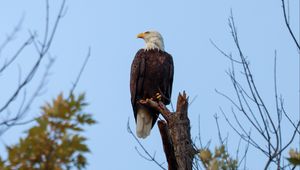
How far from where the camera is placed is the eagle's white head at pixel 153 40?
316 inches

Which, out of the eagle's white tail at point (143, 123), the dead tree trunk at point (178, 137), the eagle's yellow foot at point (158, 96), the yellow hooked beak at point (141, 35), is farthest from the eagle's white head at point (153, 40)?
the dead tree trunk at point (178, 137)

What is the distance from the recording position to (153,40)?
8.19 meters

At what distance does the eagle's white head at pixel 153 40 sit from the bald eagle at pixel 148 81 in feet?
0.06

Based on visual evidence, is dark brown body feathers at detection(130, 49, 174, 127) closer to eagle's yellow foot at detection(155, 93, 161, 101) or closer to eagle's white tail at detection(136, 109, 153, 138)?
eagle's yellow foot at detection(155, 93, 161, 101)

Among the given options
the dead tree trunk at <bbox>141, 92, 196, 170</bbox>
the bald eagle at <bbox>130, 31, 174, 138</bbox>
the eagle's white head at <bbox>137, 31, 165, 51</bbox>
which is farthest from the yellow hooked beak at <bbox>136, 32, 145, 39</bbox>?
the dead tree trunk at <bbox>141, 92, 196, 170</bbox>

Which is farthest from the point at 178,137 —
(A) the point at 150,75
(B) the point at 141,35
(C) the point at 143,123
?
(B) the point at 141,35

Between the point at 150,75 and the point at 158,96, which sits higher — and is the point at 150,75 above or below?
above

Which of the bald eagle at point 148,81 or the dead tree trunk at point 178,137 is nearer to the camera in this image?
the dead tree trunk at point 178,137

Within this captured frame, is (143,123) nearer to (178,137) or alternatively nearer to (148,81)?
(148,81)

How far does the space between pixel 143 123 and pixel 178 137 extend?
3.29 metres

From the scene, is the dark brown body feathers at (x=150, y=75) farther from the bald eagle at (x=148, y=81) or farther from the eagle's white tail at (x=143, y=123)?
the eagle's white tail at (x=143, y=123)

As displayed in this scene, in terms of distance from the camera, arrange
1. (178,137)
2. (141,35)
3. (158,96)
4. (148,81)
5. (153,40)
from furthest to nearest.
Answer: (141,35), (153,40), (148,81), (158,96), (178,137)

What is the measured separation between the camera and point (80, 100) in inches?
58.6

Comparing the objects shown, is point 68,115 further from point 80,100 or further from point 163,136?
point 163,136
